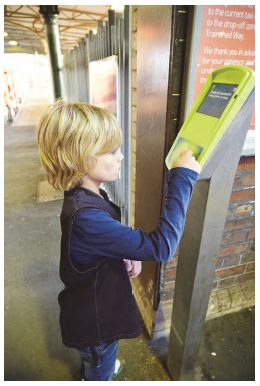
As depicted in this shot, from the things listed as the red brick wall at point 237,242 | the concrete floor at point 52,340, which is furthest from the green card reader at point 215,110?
the concrete floor at point 52,340

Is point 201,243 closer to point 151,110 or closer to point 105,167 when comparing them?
point 105,167

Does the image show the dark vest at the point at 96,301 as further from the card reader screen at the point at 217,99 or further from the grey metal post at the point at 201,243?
the card reader screen at the point at 217,99

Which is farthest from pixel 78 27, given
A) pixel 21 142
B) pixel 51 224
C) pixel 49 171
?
pixel 49 171

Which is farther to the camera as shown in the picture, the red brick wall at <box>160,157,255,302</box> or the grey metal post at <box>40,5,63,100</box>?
the grey metal post at <box>40,5,63,100</box>

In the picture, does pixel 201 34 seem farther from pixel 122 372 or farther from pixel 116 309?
pixel 122 372

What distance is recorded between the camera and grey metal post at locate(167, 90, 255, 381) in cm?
92

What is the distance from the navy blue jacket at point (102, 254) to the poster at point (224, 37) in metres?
0.61

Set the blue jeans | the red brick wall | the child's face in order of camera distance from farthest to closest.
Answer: the red brick wall < the blue jeans < the child's face

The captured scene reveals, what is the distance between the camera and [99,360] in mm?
1225

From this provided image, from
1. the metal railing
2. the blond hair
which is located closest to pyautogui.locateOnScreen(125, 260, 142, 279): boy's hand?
the blond hair

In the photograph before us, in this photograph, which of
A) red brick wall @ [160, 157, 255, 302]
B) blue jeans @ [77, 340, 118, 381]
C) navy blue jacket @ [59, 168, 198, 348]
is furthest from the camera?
red brick wall @ [160, 157, 255, 302]

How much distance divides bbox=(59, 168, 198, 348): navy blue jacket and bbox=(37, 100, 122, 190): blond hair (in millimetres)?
105

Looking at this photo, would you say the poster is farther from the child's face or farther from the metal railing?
the metal railing

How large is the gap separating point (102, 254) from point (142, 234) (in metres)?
0.17
